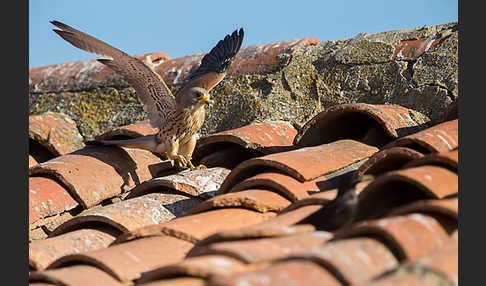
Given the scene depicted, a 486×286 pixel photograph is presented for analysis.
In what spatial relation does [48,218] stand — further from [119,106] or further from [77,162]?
[119,106]

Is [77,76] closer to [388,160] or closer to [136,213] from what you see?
[136,213]

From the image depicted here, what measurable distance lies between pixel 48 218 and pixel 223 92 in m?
2.01

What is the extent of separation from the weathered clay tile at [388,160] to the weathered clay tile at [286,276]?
1131mm

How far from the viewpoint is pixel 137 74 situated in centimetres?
462

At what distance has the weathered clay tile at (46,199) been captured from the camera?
299 cm

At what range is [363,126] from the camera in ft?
10.8

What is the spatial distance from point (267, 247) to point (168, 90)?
3.30m

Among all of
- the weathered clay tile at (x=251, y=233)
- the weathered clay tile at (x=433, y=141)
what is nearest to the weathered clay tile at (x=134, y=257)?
the weathered clay tile at (x=251, y=233)

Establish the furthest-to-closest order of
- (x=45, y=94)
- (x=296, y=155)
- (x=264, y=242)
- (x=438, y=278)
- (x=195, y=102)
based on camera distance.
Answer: (x=45, y=94), (x=195, y=102), (x=296, y=155), (x=264, y=242), (x=438, y=278)

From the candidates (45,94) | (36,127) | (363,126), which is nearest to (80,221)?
(363,126)

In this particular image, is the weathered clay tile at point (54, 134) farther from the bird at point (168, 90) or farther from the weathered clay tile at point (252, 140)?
the weathered clay tile at point (252, 140)

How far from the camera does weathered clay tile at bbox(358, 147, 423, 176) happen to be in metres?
2.26

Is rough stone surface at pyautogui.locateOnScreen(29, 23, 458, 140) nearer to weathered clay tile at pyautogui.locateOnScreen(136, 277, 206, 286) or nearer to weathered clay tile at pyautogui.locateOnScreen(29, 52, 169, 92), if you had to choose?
weathered clay tile at pyautogui.locateOnScreen(29, 52, 169, 92)

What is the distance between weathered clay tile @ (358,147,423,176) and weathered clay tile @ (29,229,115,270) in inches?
42.7
